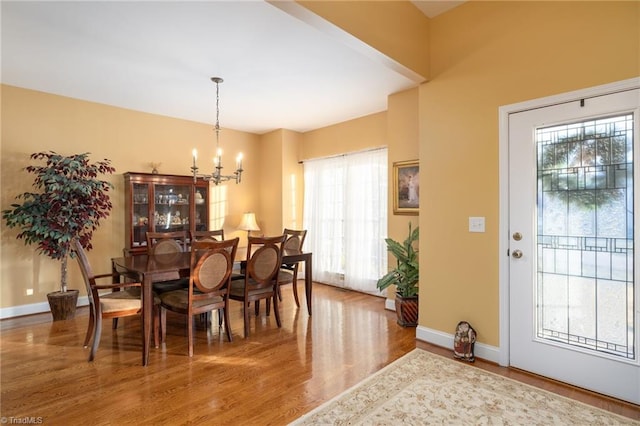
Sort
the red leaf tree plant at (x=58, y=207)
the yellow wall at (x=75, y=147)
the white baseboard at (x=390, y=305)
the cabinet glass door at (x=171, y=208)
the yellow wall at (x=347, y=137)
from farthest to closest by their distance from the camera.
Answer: the yellow wall at (x=347, y=137)
the cabinet glass door at (x=171, y=208)
the white baseboard at (x=390, y=305)
the yellow wall at (x=75, y=147)
the red leaf tree plant at (x=58, y=207)

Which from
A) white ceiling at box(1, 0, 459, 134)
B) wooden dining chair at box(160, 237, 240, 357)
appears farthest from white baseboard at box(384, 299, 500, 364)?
white ceiling at box(1, 0, 459, 134)

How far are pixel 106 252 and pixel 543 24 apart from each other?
220 inches

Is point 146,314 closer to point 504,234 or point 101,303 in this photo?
point 101,303

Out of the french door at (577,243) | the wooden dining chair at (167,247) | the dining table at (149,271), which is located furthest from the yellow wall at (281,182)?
the french door at (577,243)

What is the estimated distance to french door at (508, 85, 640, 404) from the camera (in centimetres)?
214

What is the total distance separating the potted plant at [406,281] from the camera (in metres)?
3.57

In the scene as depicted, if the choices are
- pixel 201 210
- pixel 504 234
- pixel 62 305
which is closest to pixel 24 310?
pixel 62 305

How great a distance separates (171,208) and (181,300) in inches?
94.6

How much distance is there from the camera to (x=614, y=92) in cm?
216

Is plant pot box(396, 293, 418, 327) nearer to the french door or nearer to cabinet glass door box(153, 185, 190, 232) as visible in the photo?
the french door

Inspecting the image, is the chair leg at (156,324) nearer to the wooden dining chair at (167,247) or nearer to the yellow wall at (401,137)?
the wooden dining chair at (167,247)

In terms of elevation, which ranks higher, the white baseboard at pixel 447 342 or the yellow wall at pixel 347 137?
the yellow wall at pixel 347 137

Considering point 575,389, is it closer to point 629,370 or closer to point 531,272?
point 629,370

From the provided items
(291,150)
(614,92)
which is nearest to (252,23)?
(614,92)
